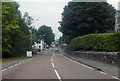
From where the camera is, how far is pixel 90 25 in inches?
1734

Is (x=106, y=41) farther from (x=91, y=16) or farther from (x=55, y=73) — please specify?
(x=91, y=16)

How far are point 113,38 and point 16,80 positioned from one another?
1247 centimetres

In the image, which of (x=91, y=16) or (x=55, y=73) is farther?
(x=91, y=16)

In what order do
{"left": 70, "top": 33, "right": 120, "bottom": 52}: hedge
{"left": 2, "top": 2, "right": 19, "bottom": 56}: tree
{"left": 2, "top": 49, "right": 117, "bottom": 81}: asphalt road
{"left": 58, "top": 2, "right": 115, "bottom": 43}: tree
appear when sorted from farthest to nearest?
{"left": 58, "top": 2, "right": 115, "bottom": 43}: tree
{"left": 2, "top": 2, "right": 19, "bottom": 56}: tree
{"left": 70, "top": 33, "right": 120, "bottom": 52}: hedge
{"left": 2, "top": 49, "right": 117, "bottom": 81}: asphalt road

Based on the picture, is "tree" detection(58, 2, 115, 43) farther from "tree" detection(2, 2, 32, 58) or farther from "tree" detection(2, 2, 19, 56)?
"tree" detection(2, 2, 19, 56)

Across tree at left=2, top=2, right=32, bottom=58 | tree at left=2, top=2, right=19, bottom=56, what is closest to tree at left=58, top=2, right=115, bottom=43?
tree at left=2, top=2, right=32, bottom=58

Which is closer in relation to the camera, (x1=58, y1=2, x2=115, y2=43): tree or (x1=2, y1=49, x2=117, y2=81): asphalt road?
(x1=2, y1=49, x2=117, y2=81): asphalt road

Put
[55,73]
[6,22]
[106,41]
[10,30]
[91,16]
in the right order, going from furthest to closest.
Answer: [91,16]
[10,30]
[6,22]
[106,41]
[55,73]

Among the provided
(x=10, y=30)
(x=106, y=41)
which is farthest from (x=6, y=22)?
(x=106, y=41)

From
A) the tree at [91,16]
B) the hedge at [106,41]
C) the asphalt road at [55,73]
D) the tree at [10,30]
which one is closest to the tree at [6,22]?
the tree at [10,30]

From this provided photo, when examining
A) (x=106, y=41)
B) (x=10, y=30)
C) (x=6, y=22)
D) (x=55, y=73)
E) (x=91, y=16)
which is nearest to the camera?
(x=55, y=73)

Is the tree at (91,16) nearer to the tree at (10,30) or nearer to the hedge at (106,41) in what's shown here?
the tree at (10,30)

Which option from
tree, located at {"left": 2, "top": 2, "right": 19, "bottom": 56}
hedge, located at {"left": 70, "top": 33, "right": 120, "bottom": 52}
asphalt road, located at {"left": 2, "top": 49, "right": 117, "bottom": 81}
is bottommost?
asphalt road, located at {"left": 2, "top": 49, "right": 117, "bottom": 81}

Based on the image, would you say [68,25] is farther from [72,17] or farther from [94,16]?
[94,16]
